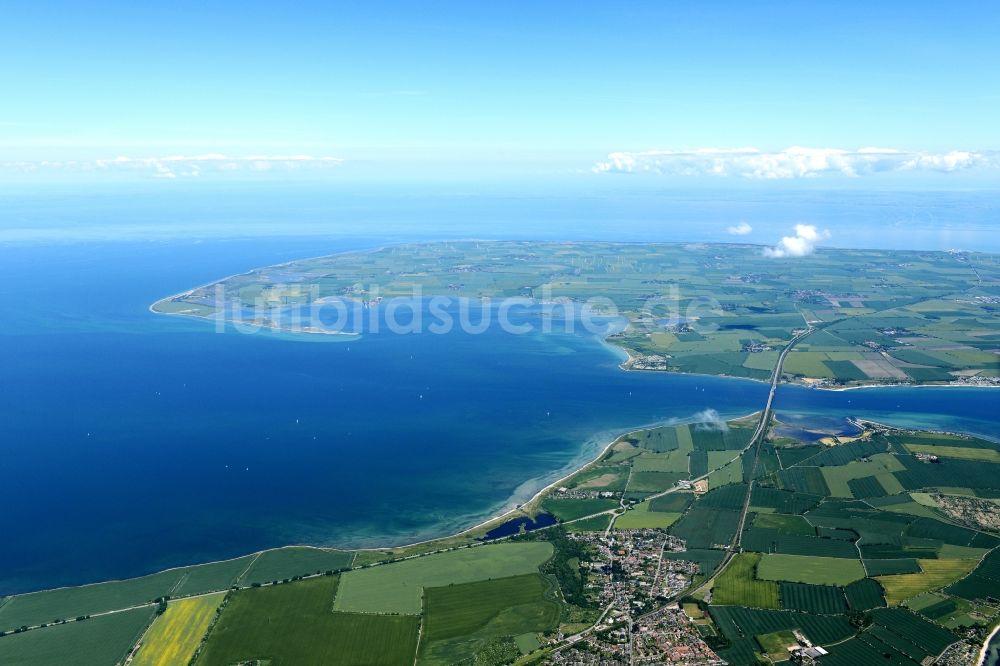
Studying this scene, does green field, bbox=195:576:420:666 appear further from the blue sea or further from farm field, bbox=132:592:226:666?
the blue sea

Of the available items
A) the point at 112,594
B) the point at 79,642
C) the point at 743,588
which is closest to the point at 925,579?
the point at 743,588

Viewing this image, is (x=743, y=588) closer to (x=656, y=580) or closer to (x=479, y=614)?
(x=656, y=580)

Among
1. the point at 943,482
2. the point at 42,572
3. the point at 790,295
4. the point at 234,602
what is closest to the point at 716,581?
the point at 943,482

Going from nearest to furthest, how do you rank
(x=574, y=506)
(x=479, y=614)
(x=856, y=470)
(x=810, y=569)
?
(x=479, y=614)
(x=810, y=569)
(x=574, y=506)
(x=856, y=470)

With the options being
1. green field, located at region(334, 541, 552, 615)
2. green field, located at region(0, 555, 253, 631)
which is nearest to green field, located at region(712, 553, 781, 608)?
green field, located at region(334, 541, 552, 615)

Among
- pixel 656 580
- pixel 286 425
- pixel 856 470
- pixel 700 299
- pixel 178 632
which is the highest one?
pixel 700 299
